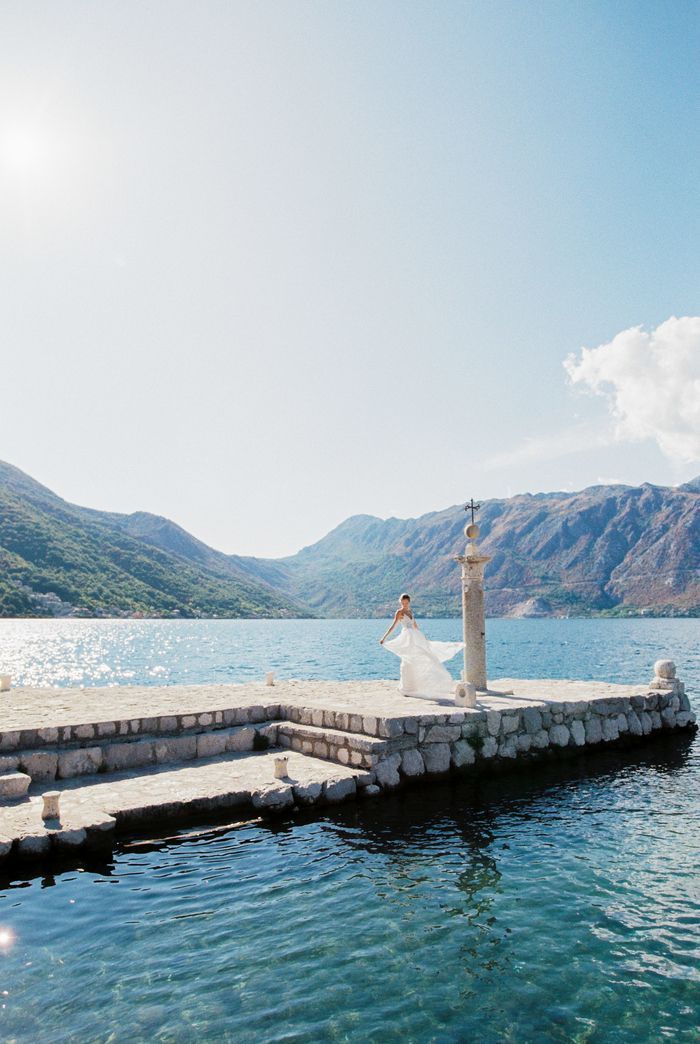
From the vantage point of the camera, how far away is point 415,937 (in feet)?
23.2

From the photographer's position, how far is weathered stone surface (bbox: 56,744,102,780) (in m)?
11.5

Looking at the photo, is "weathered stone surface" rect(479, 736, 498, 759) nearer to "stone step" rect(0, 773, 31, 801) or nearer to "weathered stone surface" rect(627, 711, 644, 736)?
"weathered stone surface" rect(627, 711, 644, 736)

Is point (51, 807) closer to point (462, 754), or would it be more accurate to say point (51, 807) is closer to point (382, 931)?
point (382, 931)

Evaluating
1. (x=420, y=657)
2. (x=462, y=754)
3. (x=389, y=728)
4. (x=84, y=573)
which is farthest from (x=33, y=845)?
(x=84, y=573)

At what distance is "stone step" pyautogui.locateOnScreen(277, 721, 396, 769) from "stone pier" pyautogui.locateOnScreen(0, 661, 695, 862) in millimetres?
26

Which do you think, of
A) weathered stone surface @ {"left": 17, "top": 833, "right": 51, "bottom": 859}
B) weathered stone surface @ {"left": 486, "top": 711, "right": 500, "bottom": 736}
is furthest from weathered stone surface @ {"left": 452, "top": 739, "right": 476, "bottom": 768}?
weathered stone surface @ {"left": 17, "top": 833, "right": 51, "bottom": 859}

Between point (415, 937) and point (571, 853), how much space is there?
3633 millimetres

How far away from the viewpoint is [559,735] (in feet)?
51.7

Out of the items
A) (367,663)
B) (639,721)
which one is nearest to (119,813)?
(639,721)

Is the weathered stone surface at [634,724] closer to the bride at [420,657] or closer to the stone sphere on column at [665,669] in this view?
the stone sphere on column at [665,669]

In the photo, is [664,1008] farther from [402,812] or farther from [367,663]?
[367,663]

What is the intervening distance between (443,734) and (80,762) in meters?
7.06

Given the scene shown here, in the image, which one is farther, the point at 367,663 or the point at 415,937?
the point at 367,663

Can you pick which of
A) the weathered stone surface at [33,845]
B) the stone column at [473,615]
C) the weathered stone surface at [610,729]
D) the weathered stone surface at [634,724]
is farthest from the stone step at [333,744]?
the weathered stone surface at [634,724]
